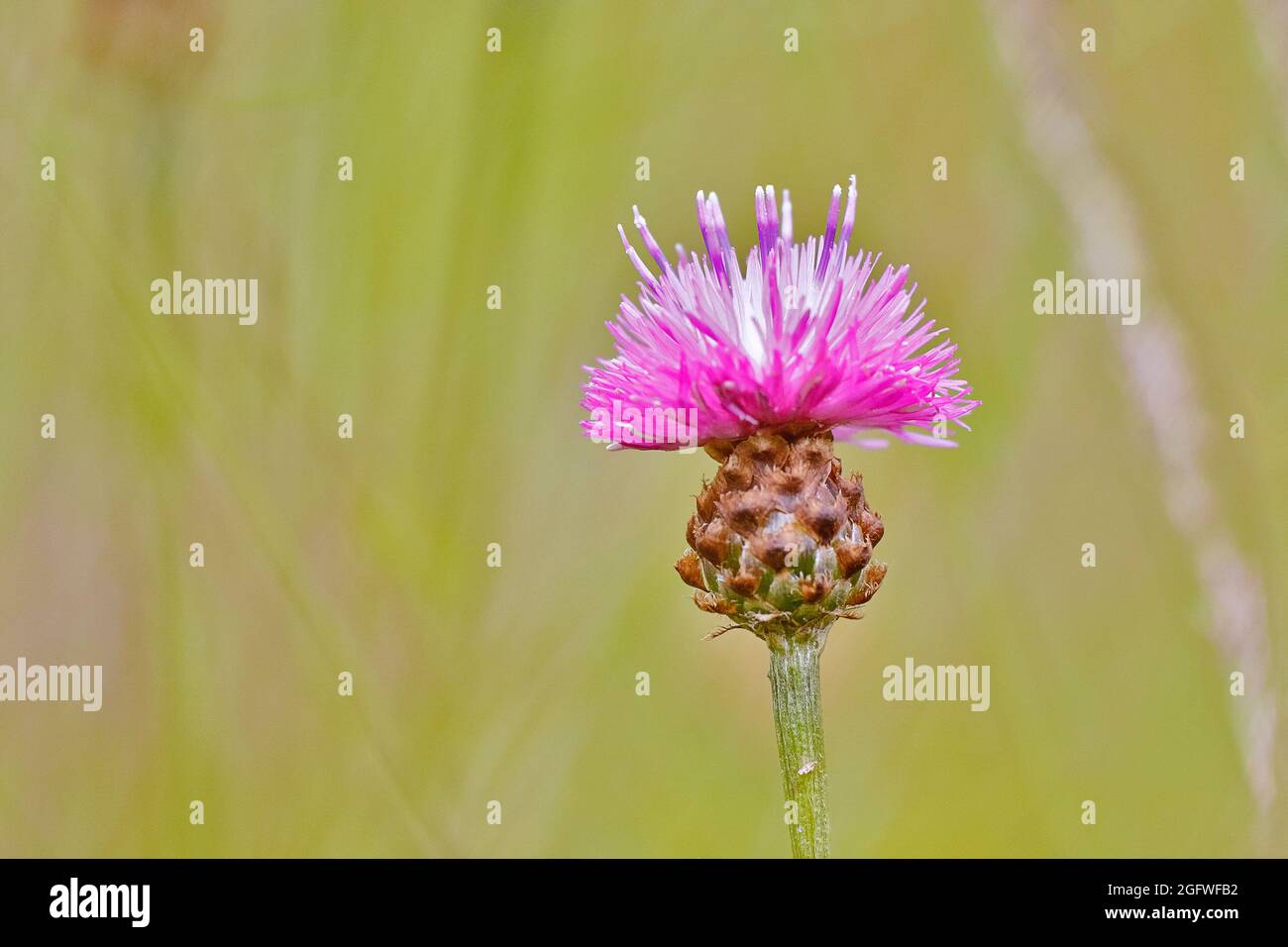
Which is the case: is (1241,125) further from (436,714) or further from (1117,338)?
(436,714)

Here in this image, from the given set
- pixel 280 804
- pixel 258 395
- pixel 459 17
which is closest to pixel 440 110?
pixel 459 17

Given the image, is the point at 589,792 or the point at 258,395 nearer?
the point at 258,395

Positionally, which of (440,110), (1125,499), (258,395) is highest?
(440,110)

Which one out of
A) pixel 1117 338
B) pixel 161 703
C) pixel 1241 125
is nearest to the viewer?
pixel 161 703
